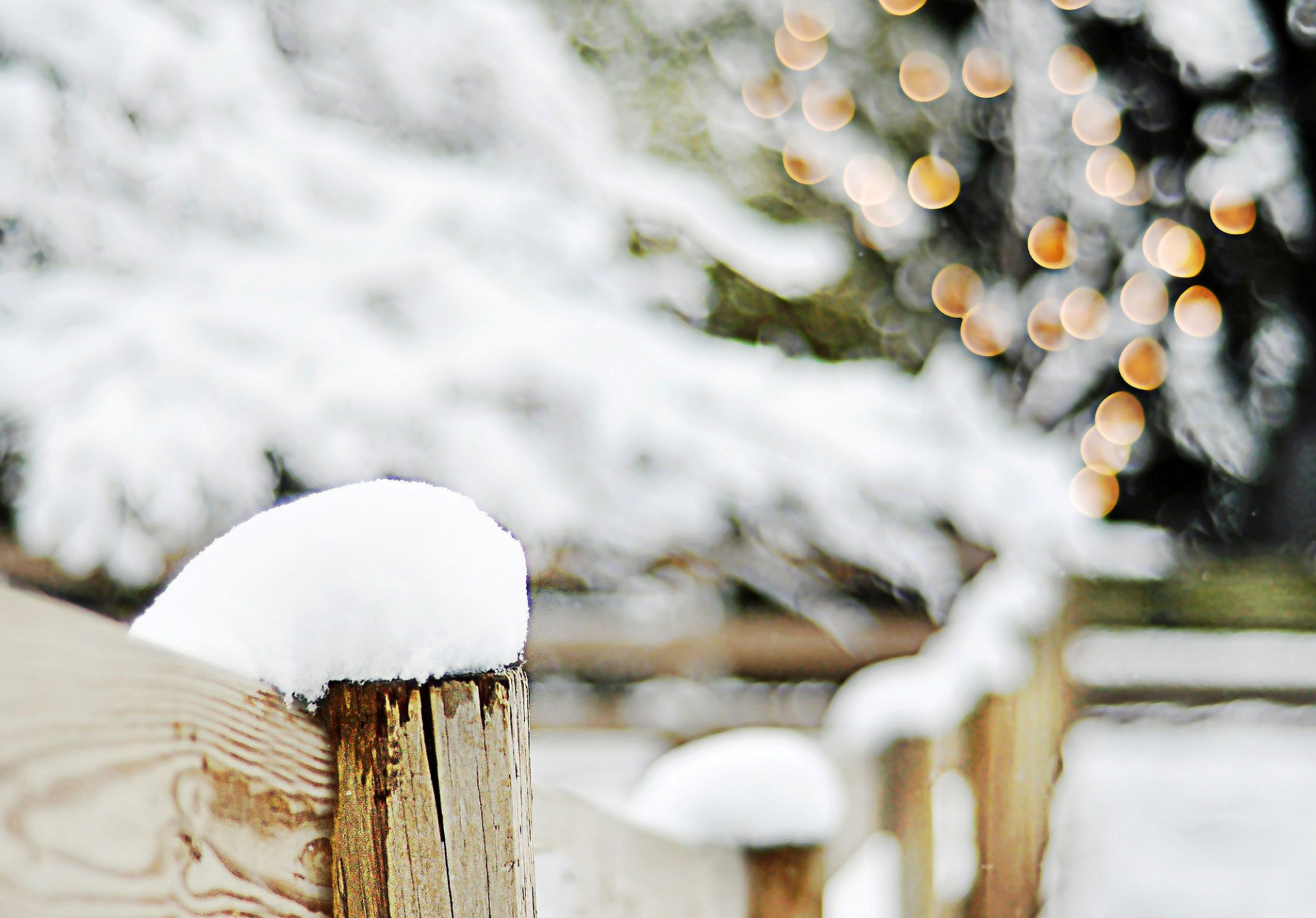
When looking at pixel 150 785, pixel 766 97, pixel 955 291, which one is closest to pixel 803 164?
pixel 766 97

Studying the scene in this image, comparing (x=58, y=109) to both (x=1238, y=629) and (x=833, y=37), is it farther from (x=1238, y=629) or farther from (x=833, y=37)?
(x=1238, y=629)

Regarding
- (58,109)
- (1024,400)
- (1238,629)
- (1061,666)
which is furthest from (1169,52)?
(58,109)

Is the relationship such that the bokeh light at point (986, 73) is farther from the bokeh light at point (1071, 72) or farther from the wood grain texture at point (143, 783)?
the wood grain texture at point (143, 783)

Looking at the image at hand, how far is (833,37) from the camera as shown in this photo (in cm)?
472

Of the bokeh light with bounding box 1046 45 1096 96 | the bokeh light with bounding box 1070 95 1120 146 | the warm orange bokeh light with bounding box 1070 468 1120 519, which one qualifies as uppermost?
the bokeh light with bounding box 1046 45 1096 96

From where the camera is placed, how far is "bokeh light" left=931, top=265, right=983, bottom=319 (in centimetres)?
535

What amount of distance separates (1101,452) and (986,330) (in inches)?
101

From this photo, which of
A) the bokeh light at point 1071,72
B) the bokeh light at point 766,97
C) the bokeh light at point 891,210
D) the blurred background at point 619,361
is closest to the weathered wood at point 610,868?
the blurred background at point 619,361

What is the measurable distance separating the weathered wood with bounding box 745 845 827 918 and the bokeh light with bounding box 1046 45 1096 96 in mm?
6368

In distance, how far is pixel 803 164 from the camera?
143 inches

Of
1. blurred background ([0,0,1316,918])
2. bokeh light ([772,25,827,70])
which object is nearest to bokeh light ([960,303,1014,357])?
blurred background ([0,0,1316,918])

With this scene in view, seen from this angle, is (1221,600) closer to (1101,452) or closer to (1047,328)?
(1047,328)

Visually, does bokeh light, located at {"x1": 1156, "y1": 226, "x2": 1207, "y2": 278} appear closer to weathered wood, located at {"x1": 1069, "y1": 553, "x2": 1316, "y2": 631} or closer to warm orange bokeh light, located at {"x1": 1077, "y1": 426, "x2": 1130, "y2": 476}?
warm orange bokeh light, located at {"x1": 1077, "y1": 426, "x2": 1130, "y2": 476}

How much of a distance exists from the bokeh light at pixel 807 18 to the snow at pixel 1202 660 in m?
3.95
